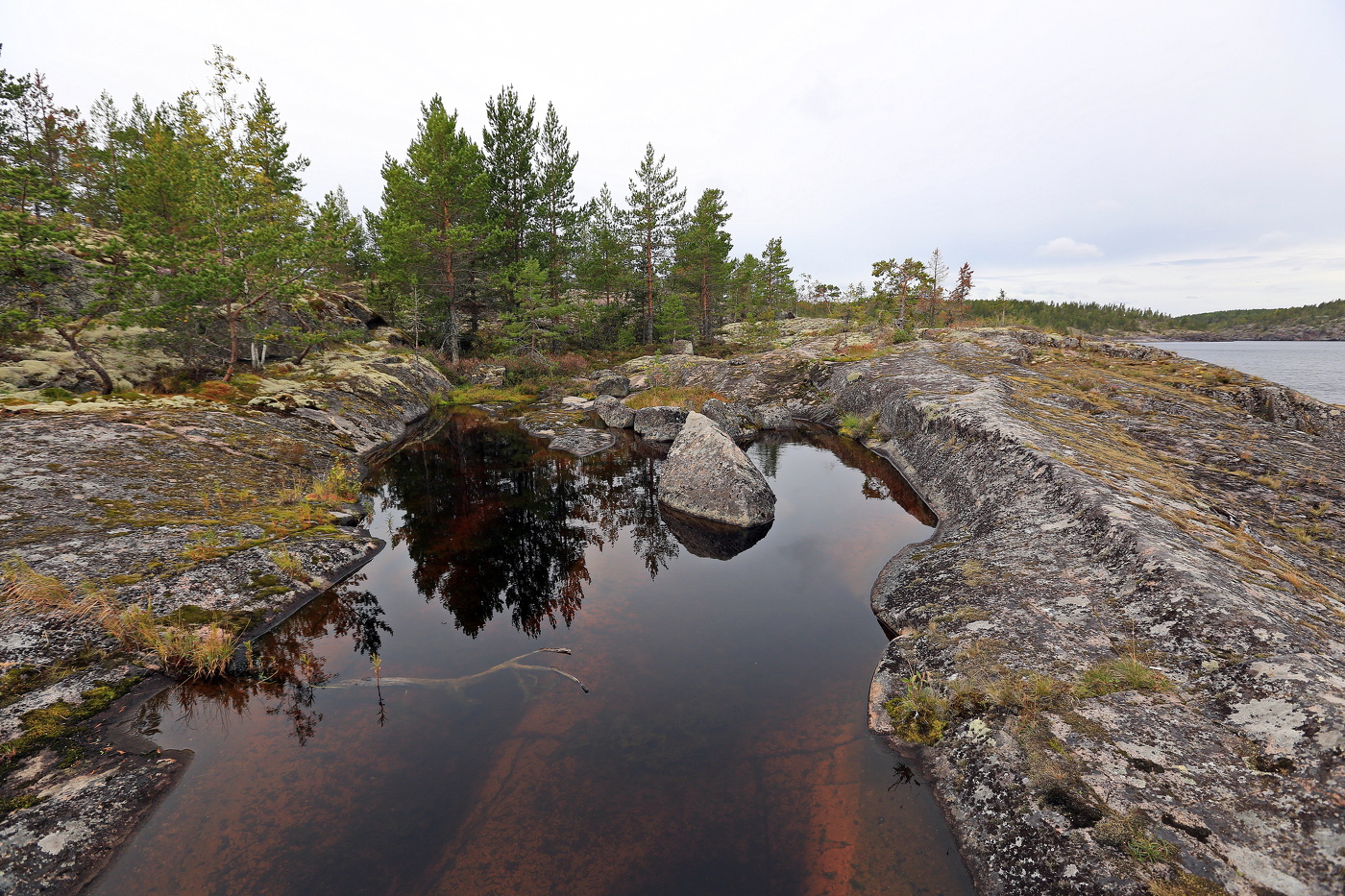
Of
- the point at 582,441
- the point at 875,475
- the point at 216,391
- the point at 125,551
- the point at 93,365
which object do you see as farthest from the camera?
the point at 582,441

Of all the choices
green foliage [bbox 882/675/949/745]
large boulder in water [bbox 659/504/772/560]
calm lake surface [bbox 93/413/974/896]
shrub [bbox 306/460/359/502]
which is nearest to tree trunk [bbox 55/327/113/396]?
shrub [bbox 306/460/359/502]

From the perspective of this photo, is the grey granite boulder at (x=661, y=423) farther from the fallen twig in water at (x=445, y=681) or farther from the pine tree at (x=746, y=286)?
the pine tree at (x=746, y=286)

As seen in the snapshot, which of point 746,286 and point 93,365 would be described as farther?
point 746,286

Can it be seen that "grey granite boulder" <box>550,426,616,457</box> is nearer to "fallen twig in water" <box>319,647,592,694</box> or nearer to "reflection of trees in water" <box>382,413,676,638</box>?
"reflection of trees in water" <box>382,413,676,638</box>

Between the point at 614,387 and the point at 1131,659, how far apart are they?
30.6m

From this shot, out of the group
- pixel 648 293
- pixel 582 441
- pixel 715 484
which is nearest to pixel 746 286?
pixel 648 293

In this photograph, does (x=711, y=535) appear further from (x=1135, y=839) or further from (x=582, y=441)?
(x=582, y=441)

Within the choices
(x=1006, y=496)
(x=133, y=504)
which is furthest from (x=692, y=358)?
(x=133, y=504)

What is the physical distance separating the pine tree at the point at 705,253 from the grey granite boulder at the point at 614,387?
16.7 m

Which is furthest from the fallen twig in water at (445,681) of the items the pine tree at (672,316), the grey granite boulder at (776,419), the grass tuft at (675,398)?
the pine tree at (672,316)

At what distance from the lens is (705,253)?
147 ft

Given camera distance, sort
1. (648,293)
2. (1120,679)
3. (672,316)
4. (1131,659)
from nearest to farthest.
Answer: (1120,679) → (1131,659) → (672,316) → (648,293)

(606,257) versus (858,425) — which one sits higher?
(606,257)

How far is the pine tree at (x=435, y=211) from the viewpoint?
3091cm
